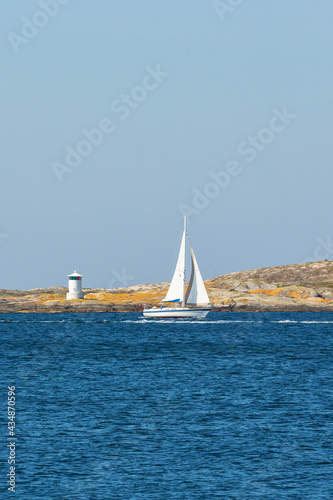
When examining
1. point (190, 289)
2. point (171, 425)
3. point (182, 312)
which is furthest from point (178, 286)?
point (171, 425)

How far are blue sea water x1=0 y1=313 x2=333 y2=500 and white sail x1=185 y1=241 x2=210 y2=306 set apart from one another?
58082 millimetres

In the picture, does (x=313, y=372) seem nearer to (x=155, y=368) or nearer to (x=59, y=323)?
(x=155, y=368)

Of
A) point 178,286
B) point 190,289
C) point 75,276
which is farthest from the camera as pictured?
point 75,276

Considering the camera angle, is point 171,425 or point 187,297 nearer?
point 171,425

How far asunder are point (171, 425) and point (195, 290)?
10184cm

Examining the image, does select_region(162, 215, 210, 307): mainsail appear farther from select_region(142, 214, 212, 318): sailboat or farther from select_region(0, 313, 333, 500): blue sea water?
select_region(0, 313, 333, 500): blue sea water

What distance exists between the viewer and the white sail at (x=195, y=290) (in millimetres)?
142625

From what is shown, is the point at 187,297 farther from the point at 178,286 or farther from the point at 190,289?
the point at 178,286

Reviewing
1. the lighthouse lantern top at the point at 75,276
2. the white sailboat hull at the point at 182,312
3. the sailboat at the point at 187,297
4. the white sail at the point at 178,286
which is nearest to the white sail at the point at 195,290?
the sailboat at the point at 187,297

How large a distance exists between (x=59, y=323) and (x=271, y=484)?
127867 millimetres

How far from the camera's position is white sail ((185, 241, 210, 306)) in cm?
14262

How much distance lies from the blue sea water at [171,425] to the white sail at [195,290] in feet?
191

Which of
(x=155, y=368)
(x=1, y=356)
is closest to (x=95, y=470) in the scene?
(x=155, y=368)

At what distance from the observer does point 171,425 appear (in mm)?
41438
